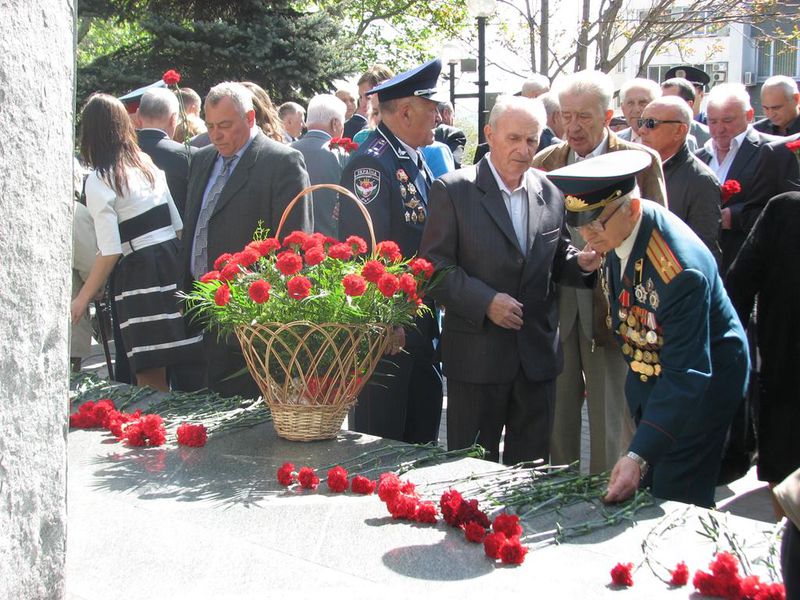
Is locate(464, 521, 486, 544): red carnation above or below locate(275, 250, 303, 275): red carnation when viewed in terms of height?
below

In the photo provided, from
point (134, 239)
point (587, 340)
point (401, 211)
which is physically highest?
point (401, 211)

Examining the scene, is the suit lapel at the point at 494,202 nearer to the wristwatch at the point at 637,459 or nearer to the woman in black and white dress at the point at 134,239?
the wristwatch at the point at 637,459

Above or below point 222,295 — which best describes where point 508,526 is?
below

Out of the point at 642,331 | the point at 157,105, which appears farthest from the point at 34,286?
the point at 157,105

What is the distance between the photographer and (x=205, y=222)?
510cm

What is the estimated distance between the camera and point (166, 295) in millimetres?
5750

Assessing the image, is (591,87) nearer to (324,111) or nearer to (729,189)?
(729,189)

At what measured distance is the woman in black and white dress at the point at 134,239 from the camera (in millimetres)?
5500

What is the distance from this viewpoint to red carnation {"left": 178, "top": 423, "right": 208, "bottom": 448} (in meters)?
3.75

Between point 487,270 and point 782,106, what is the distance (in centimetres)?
535

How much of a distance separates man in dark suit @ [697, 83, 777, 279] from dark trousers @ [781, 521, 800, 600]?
5.04 metres

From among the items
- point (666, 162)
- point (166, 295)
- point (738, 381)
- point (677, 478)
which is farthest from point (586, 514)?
point (166, 295)

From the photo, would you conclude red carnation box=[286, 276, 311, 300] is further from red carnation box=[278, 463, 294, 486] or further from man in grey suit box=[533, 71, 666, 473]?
man in grey suit box=[533, 71, 666, 473]

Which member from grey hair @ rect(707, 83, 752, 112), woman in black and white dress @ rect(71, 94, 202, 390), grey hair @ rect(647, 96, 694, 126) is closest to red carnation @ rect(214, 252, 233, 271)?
woman in black and white dress @ rect(71, 94, 202, 390)
